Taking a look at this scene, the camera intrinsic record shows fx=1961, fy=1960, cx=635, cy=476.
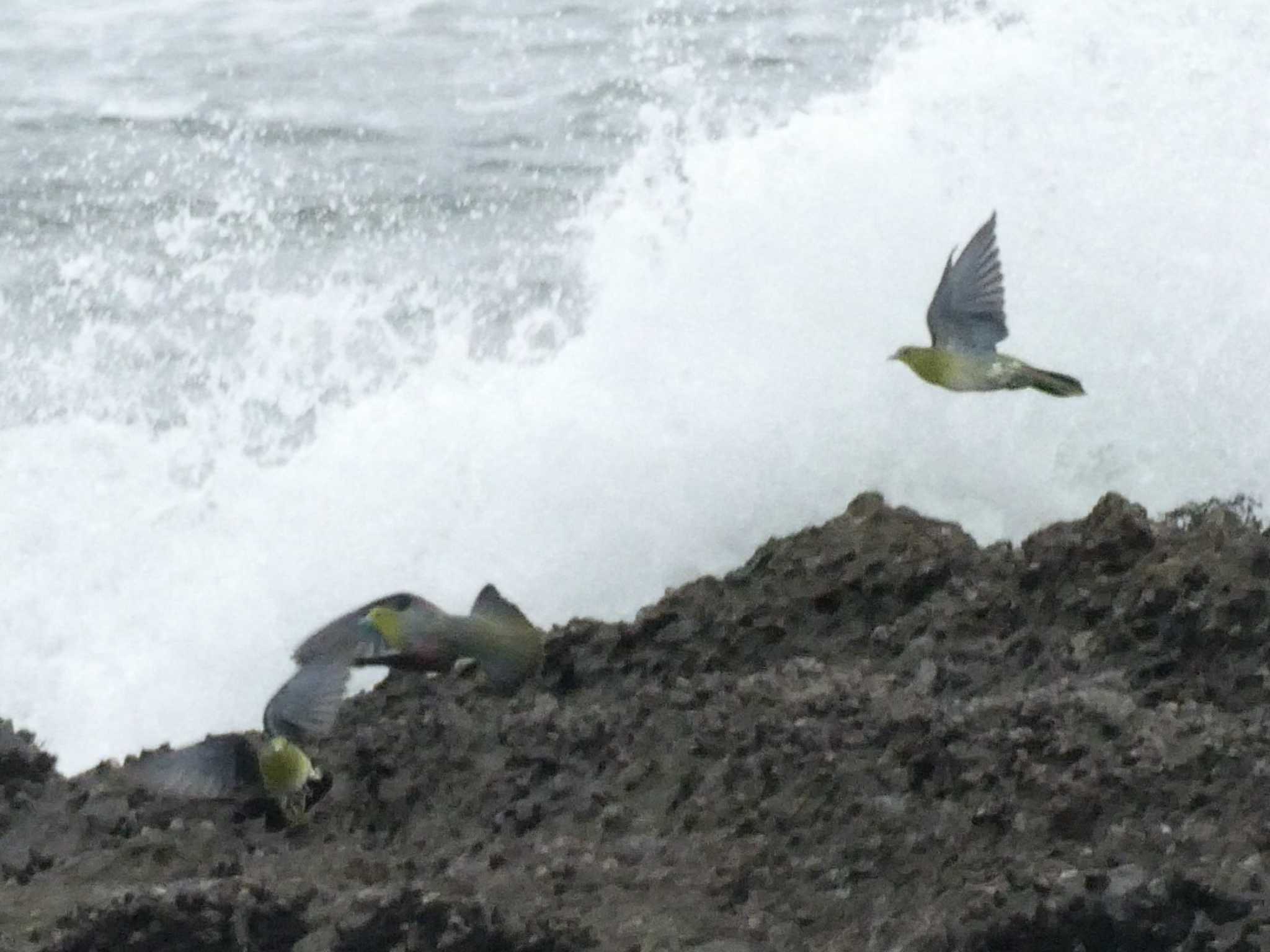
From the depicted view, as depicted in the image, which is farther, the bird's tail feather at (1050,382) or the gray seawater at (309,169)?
the gray seawater at (309,169)

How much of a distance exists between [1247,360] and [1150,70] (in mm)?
2558

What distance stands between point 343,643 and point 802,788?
799 mm

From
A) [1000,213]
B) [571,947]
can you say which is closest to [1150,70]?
[1000,213]

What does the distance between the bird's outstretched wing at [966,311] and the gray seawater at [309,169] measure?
9.25ft

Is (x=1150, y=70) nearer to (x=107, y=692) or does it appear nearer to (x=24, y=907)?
(x=107, y=692)

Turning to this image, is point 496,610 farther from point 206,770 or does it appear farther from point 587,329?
point 587,329

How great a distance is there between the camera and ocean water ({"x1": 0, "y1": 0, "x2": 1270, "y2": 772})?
522cm

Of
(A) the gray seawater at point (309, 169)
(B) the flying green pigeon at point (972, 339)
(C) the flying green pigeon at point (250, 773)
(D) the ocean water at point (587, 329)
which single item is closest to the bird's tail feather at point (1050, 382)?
(B) the flying green pigeon at point (972, 339)

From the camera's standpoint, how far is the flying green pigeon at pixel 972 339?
3342mm

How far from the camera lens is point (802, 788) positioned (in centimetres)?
248

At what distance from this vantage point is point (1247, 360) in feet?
17.7

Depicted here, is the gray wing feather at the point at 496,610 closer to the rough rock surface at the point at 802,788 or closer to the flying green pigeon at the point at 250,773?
the rough rock surface at the point at 802,788

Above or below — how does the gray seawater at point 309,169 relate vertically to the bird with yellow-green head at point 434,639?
below

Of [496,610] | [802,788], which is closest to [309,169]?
[496,610]
